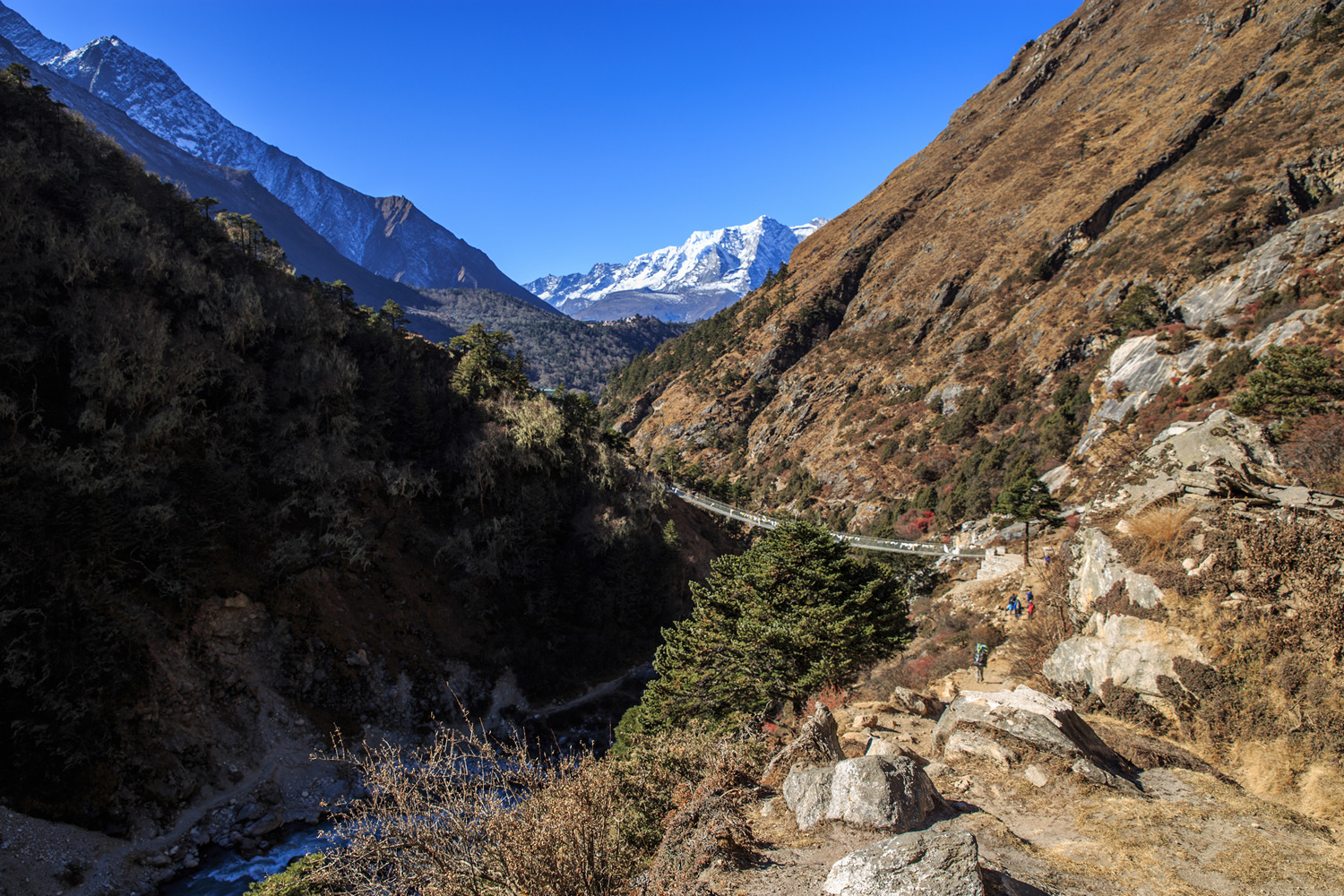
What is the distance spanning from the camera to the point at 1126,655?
10406 millimetres

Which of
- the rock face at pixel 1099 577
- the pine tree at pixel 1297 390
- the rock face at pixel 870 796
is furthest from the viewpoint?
the pine tree at pixel 1297 390

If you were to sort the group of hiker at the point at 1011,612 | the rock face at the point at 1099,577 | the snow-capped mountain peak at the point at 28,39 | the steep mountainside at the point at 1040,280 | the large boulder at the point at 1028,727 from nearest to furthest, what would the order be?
1. the large boulder at the point at 1028,727
2. the rock face at the point at 1099,577
3. the group of hiker at the point at 1011,612
4. the steep mountainside at the point at 1040,280
5. the snow-capped mountain peak at the point at 28,39

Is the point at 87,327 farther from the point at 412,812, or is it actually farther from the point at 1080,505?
the point at 1080,505

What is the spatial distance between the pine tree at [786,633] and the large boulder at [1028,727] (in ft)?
9.18

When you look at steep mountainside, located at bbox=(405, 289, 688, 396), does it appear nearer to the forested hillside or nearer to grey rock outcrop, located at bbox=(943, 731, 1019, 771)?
the forested hillside

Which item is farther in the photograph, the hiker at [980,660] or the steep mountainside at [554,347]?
the steep mountainside at [554,347]

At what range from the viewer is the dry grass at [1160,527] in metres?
10.7

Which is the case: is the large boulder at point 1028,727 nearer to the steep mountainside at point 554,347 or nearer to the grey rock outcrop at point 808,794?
the grey rock outcrop at point 808,794

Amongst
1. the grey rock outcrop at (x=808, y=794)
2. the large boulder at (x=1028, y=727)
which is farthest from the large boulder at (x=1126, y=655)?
the grey rock outcrop at (x=808, y=794)

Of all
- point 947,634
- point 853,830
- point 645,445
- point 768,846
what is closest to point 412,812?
point 768,846

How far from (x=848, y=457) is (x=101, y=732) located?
60881 mm

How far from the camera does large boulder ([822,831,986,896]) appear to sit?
4.71 m

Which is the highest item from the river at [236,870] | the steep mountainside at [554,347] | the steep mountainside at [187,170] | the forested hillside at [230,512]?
the steep mountainside at [187,170]

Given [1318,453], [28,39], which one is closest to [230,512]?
[1318,453]
